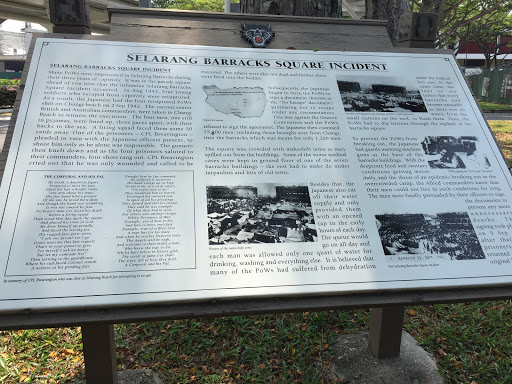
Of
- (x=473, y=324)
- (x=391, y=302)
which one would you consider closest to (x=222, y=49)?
(x=391, y=302)

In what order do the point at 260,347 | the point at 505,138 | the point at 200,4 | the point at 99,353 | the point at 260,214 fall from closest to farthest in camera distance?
the point at 260,214, the point at 99,353, the point at 260,347, the point at 505,138, the point at 200,4

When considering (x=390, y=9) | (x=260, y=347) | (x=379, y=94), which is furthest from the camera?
(x=390, y=9)

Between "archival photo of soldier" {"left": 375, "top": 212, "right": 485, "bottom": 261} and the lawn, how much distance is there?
3.59 feet

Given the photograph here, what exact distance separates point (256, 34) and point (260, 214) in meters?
1.10

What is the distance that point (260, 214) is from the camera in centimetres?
160

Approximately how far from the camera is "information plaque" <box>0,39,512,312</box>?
1.45m

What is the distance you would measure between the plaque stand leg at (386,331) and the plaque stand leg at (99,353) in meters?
1.38

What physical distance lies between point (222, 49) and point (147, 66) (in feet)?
1.28

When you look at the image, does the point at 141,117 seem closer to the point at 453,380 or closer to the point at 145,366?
the point at 145,366

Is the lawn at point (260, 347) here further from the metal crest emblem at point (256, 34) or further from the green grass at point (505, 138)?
the green grass at point (505, 138)

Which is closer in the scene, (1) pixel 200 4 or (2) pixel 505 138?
(2) pixel 505 138

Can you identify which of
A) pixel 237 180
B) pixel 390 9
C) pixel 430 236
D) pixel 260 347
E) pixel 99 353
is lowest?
pixel 260 347

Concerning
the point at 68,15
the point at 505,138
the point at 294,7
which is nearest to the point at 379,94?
the point at 294,7

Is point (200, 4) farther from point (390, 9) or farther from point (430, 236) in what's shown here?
point (430, 236)
